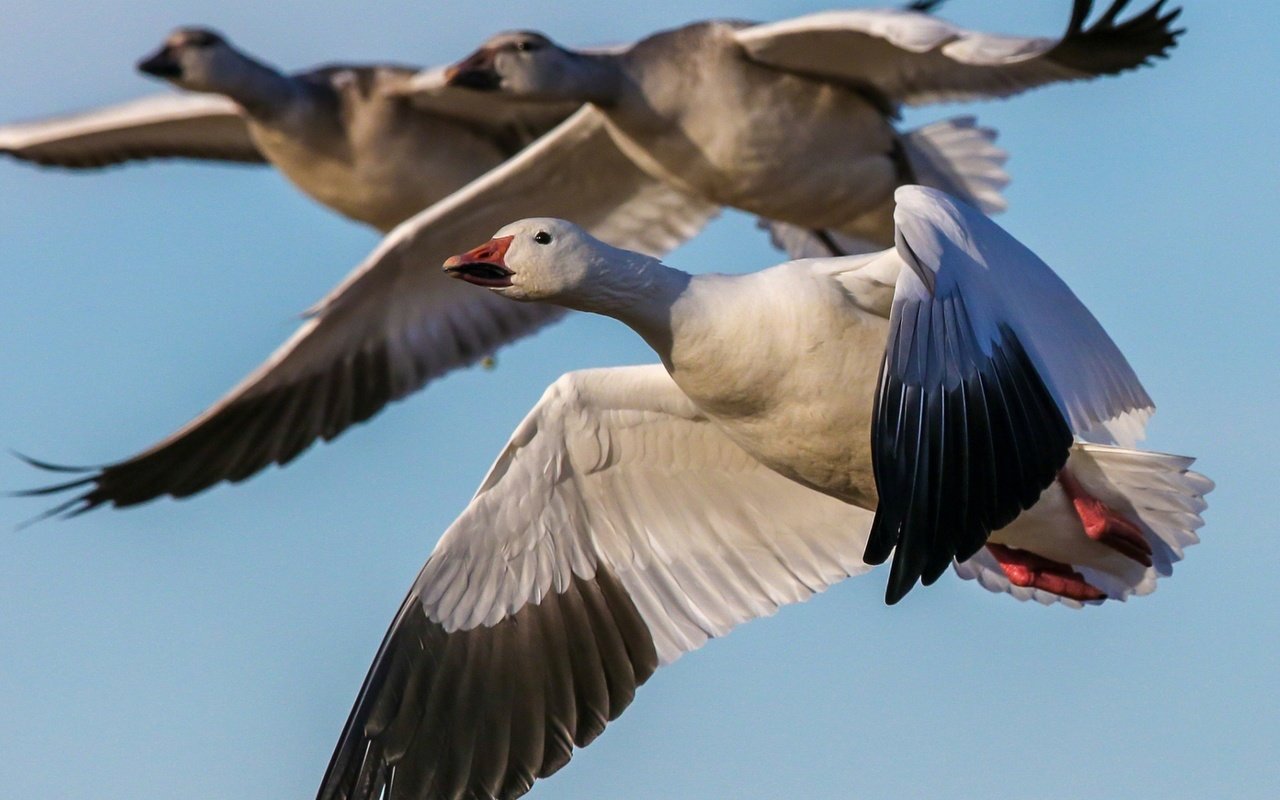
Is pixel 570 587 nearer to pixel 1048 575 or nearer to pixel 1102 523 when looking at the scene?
pixel 1048 575

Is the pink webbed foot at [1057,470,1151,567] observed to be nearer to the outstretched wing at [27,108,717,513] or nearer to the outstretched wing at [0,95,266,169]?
the outstretched wing at [27,108,717,513]

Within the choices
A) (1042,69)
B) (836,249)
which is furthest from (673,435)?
(836,249)

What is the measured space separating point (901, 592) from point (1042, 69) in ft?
15.7

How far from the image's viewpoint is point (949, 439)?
6.17m

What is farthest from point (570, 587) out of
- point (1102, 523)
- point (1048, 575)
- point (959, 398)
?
point (959, 398)

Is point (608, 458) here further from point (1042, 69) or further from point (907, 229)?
point (1042, 69)

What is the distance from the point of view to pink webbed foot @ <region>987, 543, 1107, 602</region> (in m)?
A: 7.78

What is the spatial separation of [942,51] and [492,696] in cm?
382

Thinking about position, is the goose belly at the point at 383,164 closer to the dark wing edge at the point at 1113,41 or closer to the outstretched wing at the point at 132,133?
the outstretched wing at the point at 132,133

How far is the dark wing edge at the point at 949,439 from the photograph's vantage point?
5949 mm

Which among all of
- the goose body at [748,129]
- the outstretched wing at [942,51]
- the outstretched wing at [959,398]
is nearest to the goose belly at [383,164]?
the goose body at [748,129]

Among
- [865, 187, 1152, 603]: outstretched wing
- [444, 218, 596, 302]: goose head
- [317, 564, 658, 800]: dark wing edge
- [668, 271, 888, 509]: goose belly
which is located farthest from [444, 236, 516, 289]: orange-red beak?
[317, 564, 658, 800]: dark wing edge

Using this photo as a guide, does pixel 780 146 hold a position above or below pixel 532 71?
below

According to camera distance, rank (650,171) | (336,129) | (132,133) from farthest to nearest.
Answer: (132,133)
(336,129)
(650,171)
